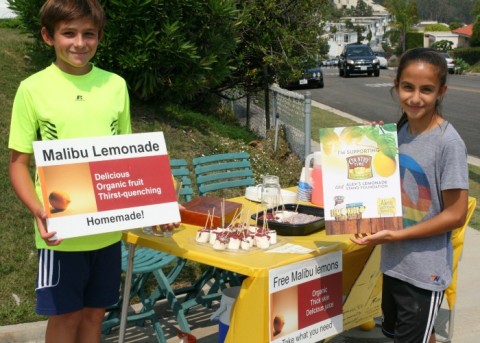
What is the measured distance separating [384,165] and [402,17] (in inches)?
3408

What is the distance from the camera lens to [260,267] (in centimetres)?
298

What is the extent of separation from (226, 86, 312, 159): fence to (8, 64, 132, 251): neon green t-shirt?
4746 millimetres

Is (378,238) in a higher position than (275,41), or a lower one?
lower

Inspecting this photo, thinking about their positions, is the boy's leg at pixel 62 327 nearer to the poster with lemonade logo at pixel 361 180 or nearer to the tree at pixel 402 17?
the poster with lemonade logo at pixel 361 180

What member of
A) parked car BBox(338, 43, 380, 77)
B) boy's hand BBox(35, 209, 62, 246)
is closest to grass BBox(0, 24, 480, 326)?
boy's hand BBox(35, 209, 62, 246)

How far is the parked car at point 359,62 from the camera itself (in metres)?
35.3

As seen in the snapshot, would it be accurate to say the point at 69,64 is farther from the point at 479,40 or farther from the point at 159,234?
the point at 479,40

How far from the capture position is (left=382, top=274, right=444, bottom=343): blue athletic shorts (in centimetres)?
290

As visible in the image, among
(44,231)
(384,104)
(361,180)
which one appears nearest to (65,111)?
(44,231)

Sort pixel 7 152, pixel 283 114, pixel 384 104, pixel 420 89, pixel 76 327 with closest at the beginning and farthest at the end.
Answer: pixel 420 89, pixel 76 327, pixel 7 152, pixel 283 114, pixel 384 104

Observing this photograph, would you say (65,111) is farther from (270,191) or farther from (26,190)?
(270,191)

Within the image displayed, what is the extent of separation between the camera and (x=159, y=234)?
3.51 m

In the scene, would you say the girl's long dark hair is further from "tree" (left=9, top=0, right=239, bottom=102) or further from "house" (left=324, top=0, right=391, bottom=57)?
"house" (left=324, top=0, right=391, bottom=57)

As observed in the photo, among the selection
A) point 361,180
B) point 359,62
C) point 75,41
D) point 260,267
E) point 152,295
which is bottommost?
point 359,62
